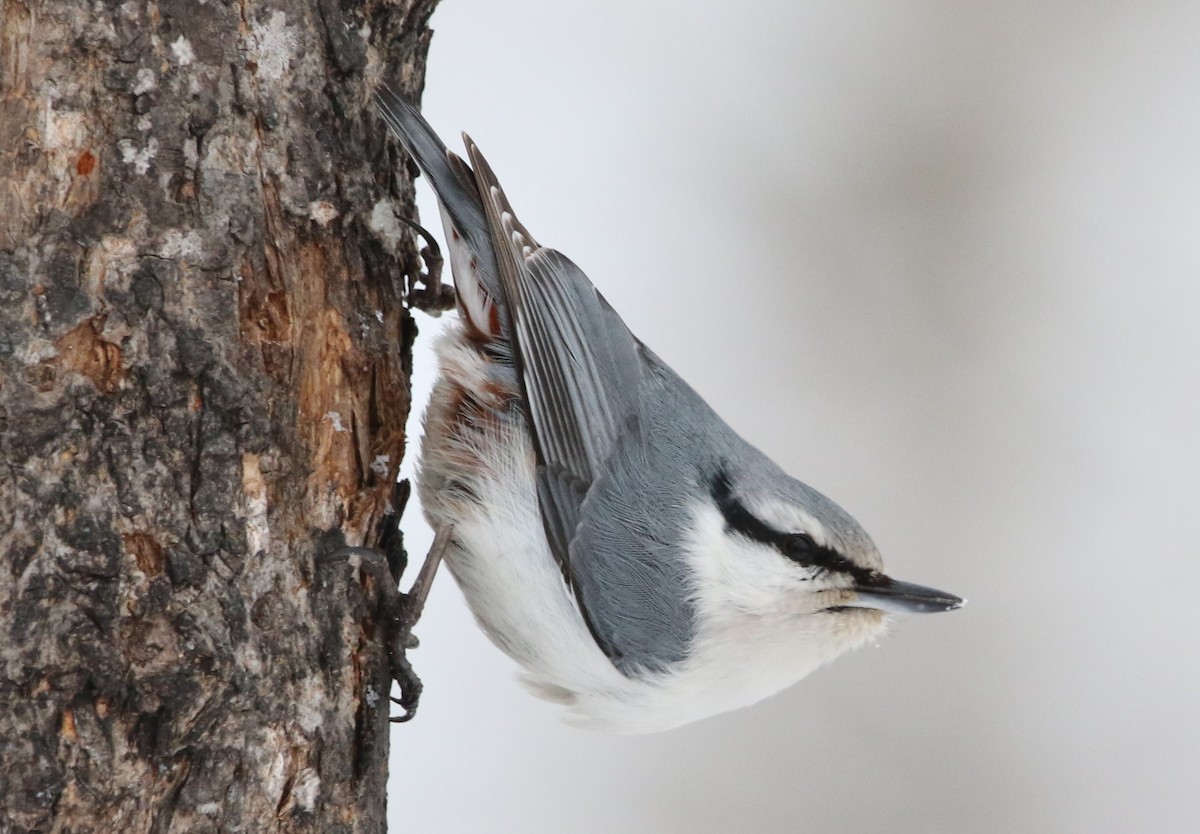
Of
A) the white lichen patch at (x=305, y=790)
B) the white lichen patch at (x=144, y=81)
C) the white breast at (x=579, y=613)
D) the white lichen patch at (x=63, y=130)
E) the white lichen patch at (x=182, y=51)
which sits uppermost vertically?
the white lichen patch at (x=182, y=51)

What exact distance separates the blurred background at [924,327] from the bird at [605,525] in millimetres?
1343

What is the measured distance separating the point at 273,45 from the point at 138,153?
0.27m

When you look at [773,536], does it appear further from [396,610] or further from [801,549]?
[396,610]

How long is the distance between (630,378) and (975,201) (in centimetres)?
194

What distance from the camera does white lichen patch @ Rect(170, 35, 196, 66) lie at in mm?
1430

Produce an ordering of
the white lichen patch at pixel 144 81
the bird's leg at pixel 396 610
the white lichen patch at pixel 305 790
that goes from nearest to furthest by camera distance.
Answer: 1. the white lichen patch at pixel 144 81
2. the white lichen patch at pixel 305 790
3. the bird's leg at pixel 396 610

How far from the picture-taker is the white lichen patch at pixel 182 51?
1430 millimetres

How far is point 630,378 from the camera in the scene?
2.07 meters

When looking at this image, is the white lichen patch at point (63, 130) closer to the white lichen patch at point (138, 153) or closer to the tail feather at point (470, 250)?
the white lichen patch at point (138, 153)

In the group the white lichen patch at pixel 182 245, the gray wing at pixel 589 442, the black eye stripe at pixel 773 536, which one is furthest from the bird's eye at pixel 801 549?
the white lichen patch at pixel 182 245

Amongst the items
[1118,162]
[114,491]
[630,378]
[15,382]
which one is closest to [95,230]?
[15,382]

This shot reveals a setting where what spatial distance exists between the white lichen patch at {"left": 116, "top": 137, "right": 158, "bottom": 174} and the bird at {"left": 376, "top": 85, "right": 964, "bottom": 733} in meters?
0.53

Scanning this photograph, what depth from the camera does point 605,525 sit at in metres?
1.93

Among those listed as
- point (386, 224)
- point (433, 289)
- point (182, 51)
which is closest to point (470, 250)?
point (433, 289)
